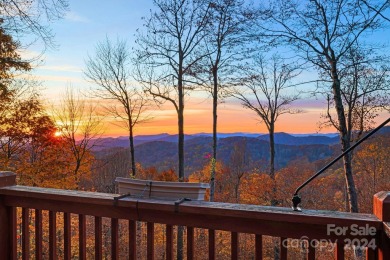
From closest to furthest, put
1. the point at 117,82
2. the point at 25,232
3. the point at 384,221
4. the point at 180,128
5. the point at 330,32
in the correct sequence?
the point at 384,221 → the point at 25,232 → the point at 330,32 → the point at 180,128 → the point at 117,82

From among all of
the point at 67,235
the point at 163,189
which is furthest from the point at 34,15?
the point at 163,189

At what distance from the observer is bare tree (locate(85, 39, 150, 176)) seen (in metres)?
13.2

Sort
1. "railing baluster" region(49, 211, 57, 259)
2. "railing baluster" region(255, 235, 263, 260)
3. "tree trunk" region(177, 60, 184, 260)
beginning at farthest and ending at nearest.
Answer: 1. "tree trunk" region(177, 60, 184, 260)
2. "railing baluster" region(49, 211, 57, 259)
3. "railing baluster" region(255, 235, 263, 260)

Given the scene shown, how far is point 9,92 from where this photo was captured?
10.0m

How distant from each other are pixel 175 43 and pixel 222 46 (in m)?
1.65

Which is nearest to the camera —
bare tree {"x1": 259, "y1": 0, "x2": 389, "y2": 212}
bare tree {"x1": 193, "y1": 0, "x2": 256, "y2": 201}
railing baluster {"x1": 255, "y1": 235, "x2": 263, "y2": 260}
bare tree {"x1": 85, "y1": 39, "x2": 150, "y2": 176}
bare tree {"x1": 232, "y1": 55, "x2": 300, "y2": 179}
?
railing baluster {"x1": 255, "y1": 235, "x2": 263, "y2": 260}

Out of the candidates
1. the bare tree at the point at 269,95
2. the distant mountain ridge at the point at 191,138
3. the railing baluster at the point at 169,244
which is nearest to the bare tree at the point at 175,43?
the distant mountain ridge at the point at 191,138

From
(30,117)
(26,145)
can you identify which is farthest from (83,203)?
(26,145)

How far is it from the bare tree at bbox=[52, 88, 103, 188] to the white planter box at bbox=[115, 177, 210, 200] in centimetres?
1364

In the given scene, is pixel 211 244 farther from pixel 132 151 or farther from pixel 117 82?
pixel 117 82

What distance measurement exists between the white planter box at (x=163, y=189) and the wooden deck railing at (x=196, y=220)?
0.03 m

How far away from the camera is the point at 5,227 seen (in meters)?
1.83

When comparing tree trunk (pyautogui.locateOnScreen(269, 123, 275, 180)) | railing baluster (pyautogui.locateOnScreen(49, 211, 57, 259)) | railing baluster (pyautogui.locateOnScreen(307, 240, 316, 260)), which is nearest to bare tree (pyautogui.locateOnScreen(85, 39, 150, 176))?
tree trunk (pyautogui.locateOnScreen(269, 123, 275, 180))

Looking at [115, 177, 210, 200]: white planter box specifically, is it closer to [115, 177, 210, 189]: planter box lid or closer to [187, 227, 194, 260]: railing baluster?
[115, 177, 210, 189]: planter box lid
